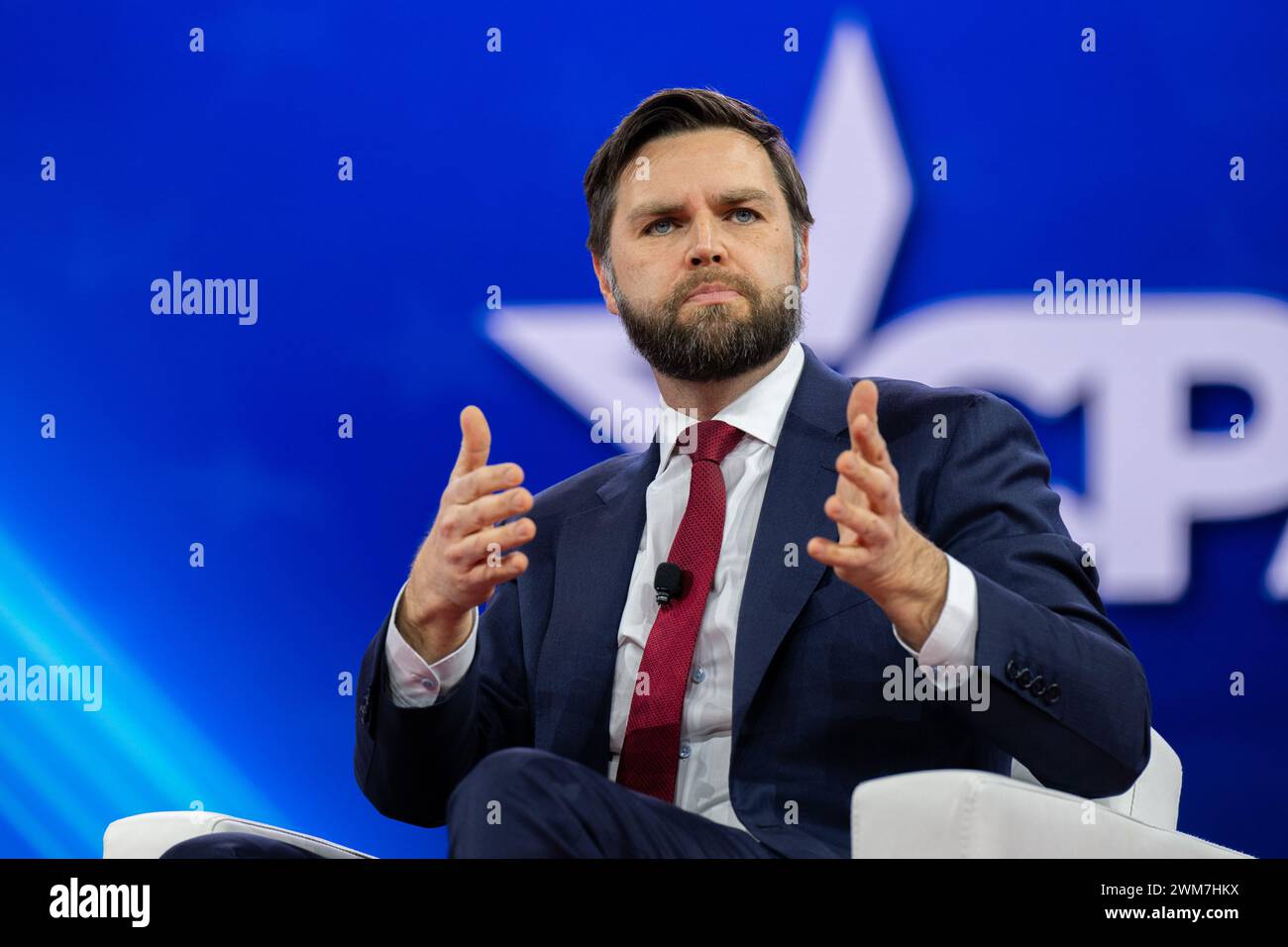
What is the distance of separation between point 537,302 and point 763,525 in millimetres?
1666

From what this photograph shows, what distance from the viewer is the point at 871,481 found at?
190cm

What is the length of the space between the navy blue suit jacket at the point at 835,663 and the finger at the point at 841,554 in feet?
0.75

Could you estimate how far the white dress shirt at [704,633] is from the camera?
2355 mm

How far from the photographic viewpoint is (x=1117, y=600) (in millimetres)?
3674

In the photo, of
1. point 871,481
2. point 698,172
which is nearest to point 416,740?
point 871,481

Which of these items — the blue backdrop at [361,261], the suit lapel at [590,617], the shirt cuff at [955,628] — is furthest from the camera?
the blue backdrop at [361,261]

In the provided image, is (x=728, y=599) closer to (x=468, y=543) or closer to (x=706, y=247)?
(x=468, y=543)

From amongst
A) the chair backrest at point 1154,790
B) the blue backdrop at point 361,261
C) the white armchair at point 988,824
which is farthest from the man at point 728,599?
the blue backdrop at point 361,261

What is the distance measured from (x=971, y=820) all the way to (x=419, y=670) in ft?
3.18

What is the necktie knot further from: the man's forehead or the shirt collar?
the man's forehead

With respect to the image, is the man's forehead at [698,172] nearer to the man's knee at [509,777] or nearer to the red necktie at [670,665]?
the red necktie at [670,665]

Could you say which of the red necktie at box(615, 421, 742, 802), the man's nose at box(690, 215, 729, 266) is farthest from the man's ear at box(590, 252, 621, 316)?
the red necktie at box(615, 421, 742, 802)

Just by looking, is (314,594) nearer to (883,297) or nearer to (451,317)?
(451,317)

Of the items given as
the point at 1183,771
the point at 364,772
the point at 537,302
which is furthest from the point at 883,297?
the point at 364,772
